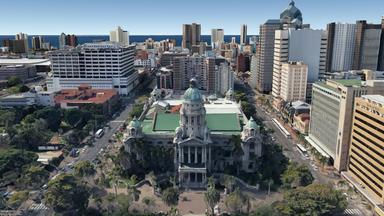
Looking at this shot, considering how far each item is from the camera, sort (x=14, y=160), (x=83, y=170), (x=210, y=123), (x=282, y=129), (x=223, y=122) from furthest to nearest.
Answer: (x=282, y=129) < (x=223, y=122) < (x=210, y=123) < (x=14, y=160) < (x=83, y=170)

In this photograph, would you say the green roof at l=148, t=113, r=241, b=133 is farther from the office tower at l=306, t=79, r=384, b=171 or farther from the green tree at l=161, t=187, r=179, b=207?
the green tree at l=161, t=187, r=179, b=207

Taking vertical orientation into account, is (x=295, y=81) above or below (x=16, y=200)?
above

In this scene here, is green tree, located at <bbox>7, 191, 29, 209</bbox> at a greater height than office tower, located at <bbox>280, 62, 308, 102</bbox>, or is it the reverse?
office tower, located at <bbox>280, 62, 308, 102</bbox>

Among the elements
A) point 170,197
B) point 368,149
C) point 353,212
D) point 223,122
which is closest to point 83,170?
point 170,197

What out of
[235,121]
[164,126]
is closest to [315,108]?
[235,121]

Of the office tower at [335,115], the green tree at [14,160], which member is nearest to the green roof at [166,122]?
the green tree at [14,160]

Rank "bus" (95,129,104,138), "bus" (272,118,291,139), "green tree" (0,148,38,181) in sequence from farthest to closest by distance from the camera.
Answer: "bus" (272,118,291,139) < "bus" (95,129,104,138) < "green tree" (0,148,38,181)

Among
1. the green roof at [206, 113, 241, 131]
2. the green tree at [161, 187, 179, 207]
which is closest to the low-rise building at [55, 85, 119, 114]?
the green roof at [206, 113, 241, 131]

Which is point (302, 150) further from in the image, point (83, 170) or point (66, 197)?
point (66, 197)
